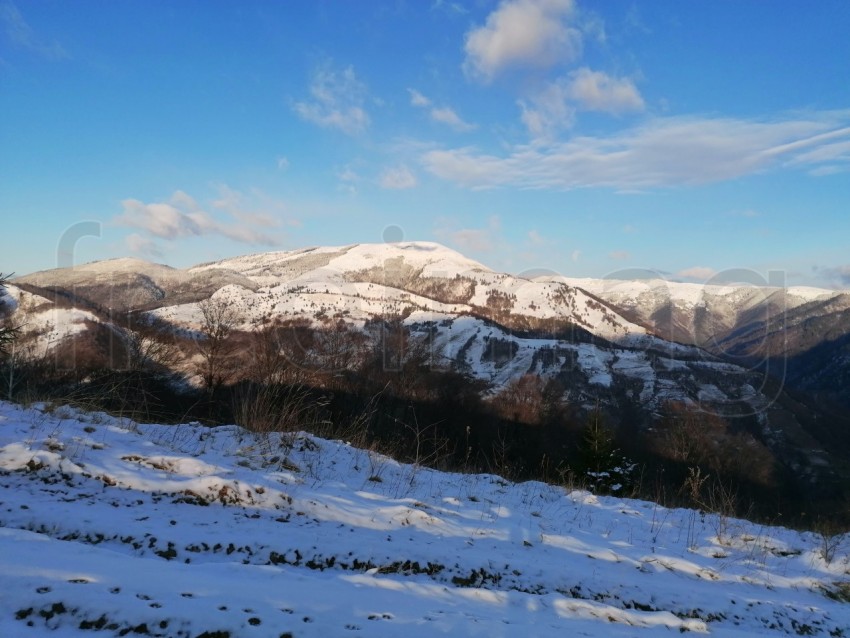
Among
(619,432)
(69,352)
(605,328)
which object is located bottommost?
(619,432)

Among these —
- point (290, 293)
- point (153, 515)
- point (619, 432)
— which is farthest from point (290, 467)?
point (290, 293)

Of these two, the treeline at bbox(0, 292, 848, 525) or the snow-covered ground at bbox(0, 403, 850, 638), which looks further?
the treeline at bbox(0, 292, 848, 525)

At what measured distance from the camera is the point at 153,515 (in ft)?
14.5

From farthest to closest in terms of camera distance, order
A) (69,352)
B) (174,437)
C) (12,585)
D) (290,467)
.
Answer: (69,352), (174,437), (290,467), (12,585)

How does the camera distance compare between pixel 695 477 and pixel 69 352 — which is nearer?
pixel 695 477

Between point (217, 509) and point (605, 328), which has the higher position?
point (605, 328)

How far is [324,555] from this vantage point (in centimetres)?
426

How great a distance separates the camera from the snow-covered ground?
2926 millimetres

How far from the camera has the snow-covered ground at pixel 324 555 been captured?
9.60 ft

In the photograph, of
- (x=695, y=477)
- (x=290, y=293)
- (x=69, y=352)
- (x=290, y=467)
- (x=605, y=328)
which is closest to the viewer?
(x=290, y=467)

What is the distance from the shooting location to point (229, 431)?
7980mm

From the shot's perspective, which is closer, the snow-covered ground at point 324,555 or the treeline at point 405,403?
the snow-covered ground at point 324,555

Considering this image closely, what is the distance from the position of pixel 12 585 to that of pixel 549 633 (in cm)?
331

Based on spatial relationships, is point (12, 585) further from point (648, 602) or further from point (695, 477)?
point (695, 477)
